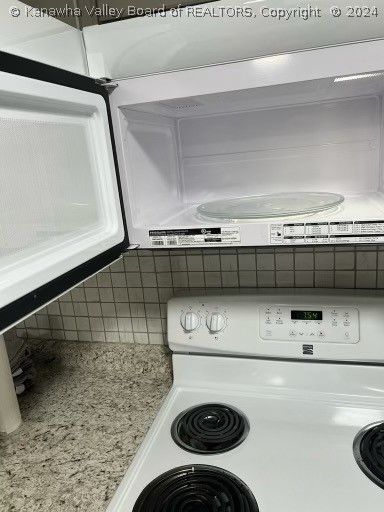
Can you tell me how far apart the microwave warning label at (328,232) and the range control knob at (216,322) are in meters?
0.32

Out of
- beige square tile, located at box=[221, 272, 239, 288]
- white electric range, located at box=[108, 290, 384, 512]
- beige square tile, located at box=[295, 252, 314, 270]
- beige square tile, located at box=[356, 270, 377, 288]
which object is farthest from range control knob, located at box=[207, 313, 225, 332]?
beige square tile, located at box=[356, 270, 377, 288]

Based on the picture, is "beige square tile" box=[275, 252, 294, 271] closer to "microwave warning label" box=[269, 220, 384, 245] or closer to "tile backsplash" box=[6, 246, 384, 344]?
"tile backsplash" box=[6, 246, 384, 344]

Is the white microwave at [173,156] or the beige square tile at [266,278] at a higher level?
the white microwave at [173,156]

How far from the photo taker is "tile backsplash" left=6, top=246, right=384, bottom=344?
1014 millimetres

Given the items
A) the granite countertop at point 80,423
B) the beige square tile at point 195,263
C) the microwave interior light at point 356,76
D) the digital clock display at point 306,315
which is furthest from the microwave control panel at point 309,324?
the microwave interior light at point 356,76

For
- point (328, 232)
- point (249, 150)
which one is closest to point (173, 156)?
point (249, 150)

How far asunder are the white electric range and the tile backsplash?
69 mm

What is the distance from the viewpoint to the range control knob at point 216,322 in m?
0.98

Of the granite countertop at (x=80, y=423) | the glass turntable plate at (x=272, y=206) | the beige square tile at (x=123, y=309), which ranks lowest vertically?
the granite countertop at (x=80, y=423)

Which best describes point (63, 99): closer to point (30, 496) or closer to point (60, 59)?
point (60, 59)

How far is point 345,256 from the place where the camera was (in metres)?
1.00

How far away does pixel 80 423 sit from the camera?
95 centimetres

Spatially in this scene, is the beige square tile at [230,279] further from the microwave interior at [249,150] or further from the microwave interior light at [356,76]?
the microwave interior light at [356,76]

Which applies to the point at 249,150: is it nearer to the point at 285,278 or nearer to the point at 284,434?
the point at 285,278
